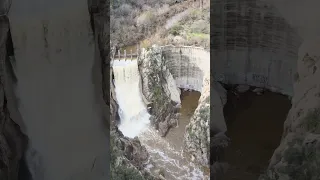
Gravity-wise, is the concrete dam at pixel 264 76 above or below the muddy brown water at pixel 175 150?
above

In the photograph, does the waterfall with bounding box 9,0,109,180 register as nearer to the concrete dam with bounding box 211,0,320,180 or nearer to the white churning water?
the white churning water

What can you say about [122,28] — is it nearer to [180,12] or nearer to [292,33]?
[180,12]

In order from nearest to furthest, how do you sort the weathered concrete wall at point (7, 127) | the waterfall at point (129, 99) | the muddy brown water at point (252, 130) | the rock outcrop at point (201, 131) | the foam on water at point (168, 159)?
the muddy brown water at point (252, 130)
the rock outcrop at point (201, 131)
the foam on water at point (168, 159)
the waterfall at point (129, 99)
the weathered concrete wall at point (7, 127)

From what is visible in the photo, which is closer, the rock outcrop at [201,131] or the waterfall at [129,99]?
the rock outcrop at [201,131]

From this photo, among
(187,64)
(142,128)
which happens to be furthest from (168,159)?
(187,64)

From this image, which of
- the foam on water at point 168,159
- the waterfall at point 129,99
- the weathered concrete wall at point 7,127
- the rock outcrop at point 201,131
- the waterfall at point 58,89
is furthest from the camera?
the weathered concrete wall at point 7,127

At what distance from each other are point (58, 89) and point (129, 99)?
1.76 feet

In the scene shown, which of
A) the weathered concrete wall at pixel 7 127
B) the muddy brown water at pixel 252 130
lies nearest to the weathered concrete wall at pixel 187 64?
the muddy brown water at pixel 252 130

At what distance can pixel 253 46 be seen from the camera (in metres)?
2.71

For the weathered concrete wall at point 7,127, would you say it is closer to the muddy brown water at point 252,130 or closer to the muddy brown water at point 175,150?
the muddy brown water at point 175,150

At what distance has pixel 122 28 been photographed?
10.5 ft

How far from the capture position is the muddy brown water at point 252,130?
266cm

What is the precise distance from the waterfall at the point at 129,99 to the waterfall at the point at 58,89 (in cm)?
17

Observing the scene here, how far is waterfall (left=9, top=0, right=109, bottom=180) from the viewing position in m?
3.32
